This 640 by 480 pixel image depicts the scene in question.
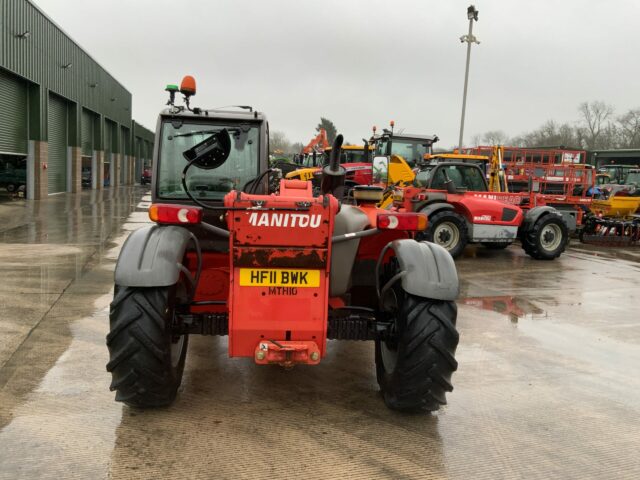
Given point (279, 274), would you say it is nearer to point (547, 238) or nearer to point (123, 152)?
point (547, 238)

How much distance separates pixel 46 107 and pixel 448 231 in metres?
18.0

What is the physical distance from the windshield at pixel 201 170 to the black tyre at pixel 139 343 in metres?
1.87

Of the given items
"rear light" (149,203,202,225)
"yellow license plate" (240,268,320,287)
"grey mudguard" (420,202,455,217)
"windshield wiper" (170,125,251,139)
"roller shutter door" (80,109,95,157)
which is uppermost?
"roller shutter door" (80,109,95,157)

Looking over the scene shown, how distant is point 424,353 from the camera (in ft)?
11.5

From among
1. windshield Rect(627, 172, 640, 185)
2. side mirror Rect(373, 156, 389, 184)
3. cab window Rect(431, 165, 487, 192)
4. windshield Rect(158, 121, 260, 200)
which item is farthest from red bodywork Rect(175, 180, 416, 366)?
windshield Rect(627, 172, 640, 185)

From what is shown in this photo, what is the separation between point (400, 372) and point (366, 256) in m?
1.31

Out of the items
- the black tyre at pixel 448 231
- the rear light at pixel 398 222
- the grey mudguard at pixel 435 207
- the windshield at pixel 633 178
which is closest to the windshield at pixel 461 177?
the grey mudguard at pixel 435 207

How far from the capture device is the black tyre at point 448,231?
1087 centimetres

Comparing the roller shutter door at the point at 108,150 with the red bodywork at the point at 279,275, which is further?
the roller shutter door at the point at 108,150

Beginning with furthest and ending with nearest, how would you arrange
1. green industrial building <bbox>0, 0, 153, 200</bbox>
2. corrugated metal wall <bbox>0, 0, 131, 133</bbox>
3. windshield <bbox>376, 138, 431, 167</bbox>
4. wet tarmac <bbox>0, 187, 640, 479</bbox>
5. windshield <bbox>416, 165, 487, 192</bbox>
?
green industrial building <bbox>0, 0, 153, 200</bbox> → corrugated metal wall <bbox>0, 0, 131, 133</bbox> → windshield <bbox>376, 138, 431, 167</bbox> → windshield <bbox>416, 165, 487, 192</bbox> → wet tarmac <bbox>0, 187, 640, 479</bbox>

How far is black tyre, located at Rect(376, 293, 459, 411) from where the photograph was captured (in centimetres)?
351

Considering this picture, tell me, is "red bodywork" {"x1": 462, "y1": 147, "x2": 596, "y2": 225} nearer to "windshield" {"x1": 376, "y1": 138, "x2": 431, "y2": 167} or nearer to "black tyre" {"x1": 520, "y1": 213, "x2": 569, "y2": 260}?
"black tyre" {"x1": 520, "y1": 213, "x2": 569, "y2": 260}

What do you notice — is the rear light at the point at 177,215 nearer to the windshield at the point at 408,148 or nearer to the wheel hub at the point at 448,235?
the wheel hub at the point at 448,235

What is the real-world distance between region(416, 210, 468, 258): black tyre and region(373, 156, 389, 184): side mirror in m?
2.85
